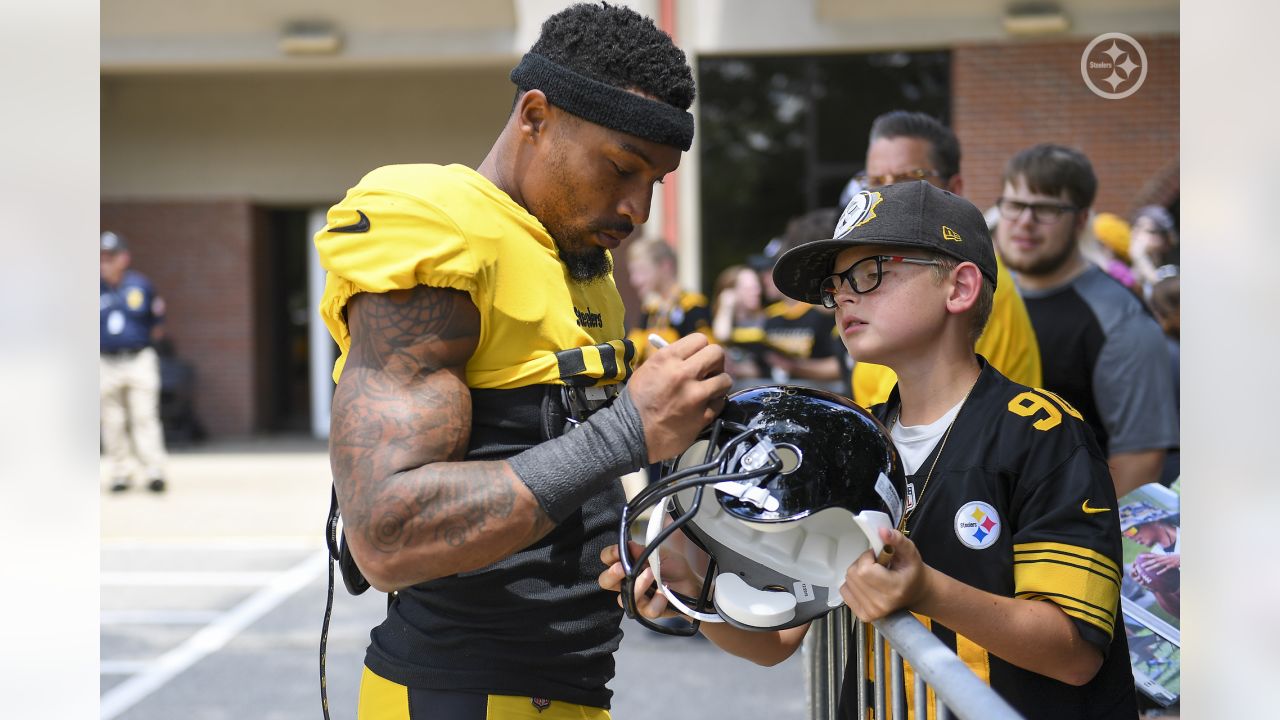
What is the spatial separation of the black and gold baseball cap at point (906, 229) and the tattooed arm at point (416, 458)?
2.45 ft

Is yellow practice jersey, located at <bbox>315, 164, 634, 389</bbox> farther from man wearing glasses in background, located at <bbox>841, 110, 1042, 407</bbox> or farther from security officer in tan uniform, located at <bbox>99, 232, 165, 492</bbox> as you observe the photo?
security officer in tan uniform, located at <bbox>99, 232, 165, 492</bbox>

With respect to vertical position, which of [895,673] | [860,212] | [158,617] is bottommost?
[158,617]

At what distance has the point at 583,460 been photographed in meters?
1.65

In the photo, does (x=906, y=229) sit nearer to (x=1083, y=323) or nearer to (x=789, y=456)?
(x=789, y=456)

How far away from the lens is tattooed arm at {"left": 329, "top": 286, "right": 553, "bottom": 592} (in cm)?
162

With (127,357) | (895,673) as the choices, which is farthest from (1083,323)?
(127,357)

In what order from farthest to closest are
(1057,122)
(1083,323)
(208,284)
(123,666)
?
(208,284), (1057,122), (123,666), (1083,323)

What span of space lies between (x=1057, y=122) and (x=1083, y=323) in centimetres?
810

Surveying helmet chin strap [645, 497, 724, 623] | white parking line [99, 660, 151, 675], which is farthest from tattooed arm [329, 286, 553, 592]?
white parking line [99, 660, 151, 675]

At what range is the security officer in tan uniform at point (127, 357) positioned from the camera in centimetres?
1083

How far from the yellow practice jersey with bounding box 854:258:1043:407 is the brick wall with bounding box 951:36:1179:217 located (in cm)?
836

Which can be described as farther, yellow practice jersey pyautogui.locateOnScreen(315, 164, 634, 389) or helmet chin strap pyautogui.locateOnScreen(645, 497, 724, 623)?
helmet chin strap pyautogui.locateOnScreen(645, 497, 724, 623)

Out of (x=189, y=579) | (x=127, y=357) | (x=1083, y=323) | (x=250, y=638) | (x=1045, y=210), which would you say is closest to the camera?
(x=1083, y=323)

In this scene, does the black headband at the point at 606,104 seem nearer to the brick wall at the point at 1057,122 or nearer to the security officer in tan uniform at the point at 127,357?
the security officer in tan uniform at the point at 127,357
